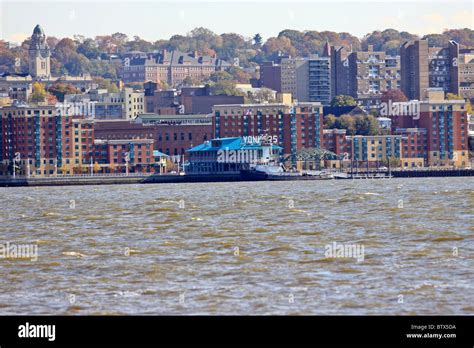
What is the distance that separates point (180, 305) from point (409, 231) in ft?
68.5

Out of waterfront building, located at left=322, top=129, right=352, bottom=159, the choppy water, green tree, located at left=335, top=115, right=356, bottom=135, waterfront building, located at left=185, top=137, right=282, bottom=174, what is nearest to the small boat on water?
waterfront building, located at left=185, top=137, right=282, bottom=174

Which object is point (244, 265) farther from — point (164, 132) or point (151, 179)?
point (164, 132)

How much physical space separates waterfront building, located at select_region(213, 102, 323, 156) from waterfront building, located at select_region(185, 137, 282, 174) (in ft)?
20.3

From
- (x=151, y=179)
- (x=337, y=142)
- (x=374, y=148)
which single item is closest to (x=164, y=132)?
(x=337, y=142)

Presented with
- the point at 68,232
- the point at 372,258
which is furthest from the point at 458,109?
the point at 372,258

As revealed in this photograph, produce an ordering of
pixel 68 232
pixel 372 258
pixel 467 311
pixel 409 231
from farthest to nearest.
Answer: pixel 68 232 < pixel 409 231 < pixel 372 258 < pixel 467 311

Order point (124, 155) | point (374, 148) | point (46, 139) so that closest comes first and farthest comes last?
point (46, 139), point (124, 155), point (374, 148)

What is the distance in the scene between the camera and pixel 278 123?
18538cm

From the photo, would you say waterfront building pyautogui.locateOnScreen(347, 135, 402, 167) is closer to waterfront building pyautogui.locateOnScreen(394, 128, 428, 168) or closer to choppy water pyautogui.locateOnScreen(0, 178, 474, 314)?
waterfront building pyautogui.locateOnScreen(394, 128, 428, 168)

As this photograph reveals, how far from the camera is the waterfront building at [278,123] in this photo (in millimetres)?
184125

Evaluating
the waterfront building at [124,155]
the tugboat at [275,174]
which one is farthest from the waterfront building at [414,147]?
the waterfront building at [124,155]

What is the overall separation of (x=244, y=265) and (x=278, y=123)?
471ft
